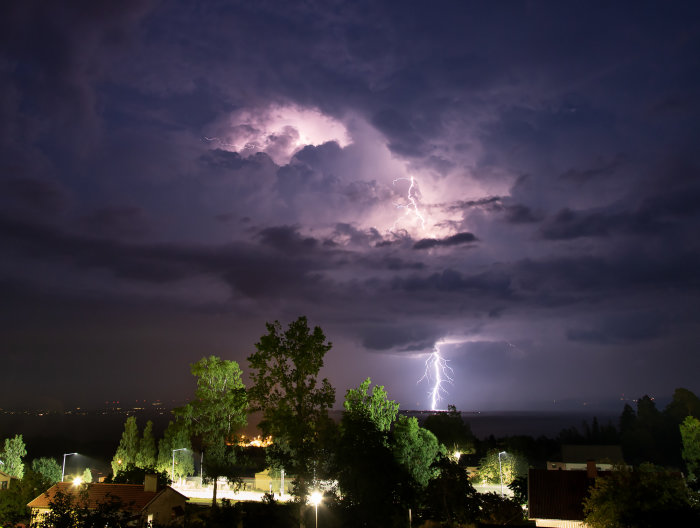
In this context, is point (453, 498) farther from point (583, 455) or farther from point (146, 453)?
point (583, 455)

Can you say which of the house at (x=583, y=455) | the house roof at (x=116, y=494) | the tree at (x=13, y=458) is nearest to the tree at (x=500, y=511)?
the house roof at (x=116, y=494)

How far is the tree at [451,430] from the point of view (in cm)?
8369

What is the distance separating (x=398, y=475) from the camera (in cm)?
3102

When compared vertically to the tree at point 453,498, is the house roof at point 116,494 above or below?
below

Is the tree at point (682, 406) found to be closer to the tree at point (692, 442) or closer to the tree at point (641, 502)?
the tree at point (692, 442)

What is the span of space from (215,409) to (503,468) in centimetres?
3313

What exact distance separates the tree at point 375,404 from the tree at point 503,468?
21.7 metres

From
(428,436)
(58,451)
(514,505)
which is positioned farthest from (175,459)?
(58,451)

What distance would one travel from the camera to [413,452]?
129 feet

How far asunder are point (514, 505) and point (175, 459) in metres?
38.6

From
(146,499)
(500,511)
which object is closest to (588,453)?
(500,511)

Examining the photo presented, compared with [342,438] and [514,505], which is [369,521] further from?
[514,505]

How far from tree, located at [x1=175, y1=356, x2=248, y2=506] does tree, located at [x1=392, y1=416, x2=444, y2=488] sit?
12.8 m

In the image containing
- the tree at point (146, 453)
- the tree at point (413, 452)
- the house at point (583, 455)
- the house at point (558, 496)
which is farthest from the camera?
the house at point (583, 455)
